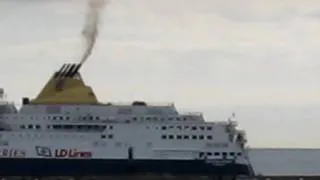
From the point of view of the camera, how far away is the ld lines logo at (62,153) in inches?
4299

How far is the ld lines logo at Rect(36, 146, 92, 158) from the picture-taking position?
358 ft

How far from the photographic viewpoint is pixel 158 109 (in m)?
Result: 111

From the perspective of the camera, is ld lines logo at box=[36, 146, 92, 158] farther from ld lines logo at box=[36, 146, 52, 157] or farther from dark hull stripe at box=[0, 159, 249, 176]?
dark hull stripe at box=[0, 159, 249, 176]

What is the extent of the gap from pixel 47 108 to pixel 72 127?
274 centimetres

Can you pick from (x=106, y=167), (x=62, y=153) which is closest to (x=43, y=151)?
(x=62, y=153)

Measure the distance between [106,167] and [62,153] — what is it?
3949 mm

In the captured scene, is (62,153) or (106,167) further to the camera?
(106,167)

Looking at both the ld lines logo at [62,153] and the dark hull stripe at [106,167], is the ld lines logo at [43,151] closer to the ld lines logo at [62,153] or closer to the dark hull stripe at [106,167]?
the ld lines logo at [62,153]

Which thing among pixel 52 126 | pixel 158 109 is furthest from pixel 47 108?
pixel 158 109

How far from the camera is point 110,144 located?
109 meters

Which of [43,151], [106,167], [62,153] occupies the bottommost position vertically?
[106,167]

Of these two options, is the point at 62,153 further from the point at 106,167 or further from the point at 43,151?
the point at 106,167

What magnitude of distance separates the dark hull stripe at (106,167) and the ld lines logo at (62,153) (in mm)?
429

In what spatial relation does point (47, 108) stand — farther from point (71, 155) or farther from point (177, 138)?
point (177, 138)
